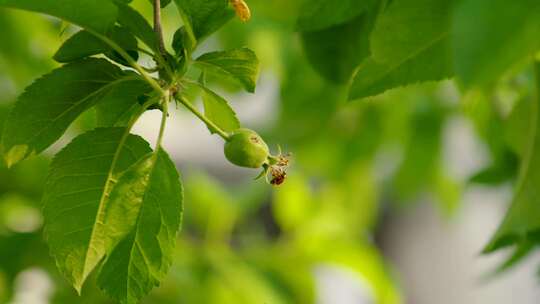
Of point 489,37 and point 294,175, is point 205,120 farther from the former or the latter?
point 294,175

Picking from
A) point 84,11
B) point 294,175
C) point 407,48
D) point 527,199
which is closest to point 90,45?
point 84,11

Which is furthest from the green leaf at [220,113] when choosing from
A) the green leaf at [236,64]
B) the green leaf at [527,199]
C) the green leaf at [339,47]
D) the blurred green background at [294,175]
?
the blurred green background at [294,175]

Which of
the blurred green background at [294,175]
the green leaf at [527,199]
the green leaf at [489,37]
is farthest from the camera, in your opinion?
the blurred green background at [294,175]

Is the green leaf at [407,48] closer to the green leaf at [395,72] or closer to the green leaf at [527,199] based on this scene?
the green leaf at [395,72]

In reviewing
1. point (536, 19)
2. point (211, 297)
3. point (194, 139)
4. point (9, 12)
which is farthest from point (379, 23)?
point (194, 139)

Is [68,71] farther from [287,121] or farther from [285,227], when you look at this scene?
[285,227]

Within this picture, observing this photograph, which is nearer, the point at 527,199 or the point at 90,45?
the point at 90,45

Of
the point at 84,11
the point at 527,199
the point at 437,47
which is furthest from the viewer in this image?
the point at 527,199
